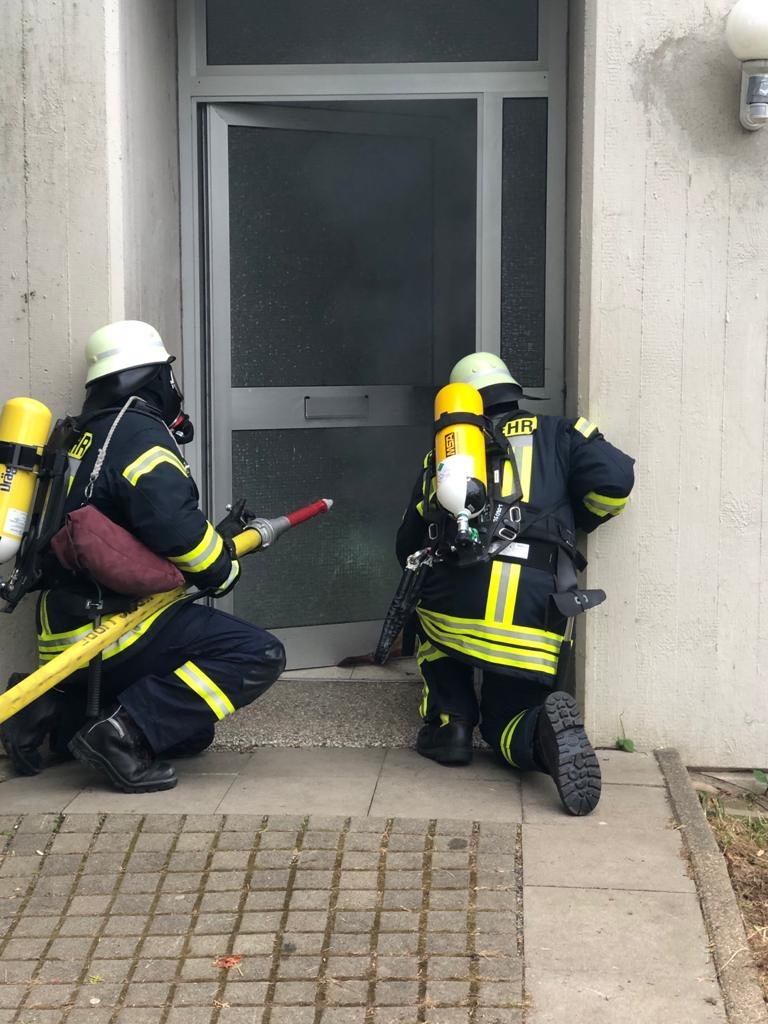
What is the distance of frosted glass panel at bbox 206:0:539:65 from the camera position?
5484mm

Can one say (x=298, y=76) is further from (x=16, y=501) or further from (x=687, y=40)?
(x=16, y=501)

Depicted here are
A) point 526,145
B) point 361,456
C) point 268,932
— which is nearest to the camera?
point 268,932

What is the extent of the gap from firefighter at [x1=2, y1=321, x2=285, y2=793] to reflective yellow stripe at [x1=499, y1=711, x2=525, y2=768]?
0.84m

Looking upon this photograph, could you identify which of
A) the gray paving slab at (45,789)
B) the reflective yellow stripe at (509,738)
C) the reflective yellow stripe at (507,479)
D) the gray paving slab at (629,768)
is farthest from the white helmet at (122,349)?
the gray paving slab at (629,768)

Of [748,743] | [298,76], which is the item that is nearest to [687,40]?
[298,76]

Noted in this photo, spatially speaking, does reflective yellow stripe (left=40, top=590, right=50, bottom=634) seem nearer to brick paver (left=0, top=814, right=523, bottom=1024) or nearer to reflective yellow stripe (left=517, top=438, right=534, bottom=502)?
brick paver (left=0, top=814, right=523, bottom=1024)

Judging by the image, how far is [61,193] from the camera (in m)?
4.71

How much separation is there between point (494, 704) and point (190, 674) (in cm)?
110

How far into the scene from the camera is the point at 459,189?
20.2 ft

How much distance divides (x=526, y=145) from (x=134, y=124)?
1.65 metres

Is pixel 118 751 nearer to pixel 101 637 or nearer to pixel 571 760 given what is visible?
pixel 101 637

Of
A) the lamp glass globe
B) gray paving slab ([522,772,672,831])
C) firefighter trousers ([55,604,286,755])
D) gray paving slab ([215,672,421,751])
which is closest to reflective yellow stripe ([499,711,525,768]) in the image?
gray paving slab ([522,772,672,831])

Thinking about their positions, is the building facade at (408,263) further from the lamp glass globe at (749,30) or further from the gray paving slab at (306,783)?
the gray paving slab at (306,783)

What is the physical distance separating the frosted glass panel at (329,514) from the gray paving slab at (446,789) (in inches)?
53.1
